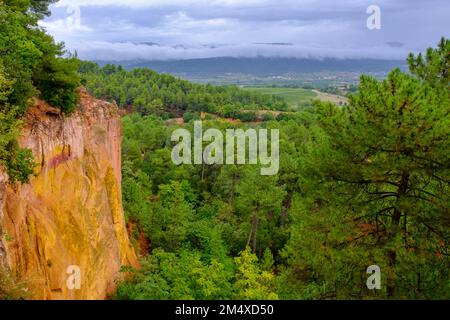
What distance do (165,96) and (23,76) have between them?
83187 mm

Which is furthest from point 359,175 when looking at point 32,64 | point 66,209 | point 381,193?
point 32,64

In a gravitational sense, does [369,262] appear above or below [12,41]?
below

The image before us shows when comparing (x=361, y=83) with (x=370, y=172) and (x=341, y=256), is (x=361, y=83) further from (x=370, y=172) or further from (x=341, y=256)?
(x=341, y=256)

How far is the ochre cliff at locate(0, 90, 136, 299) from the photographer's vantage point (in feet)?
45.0

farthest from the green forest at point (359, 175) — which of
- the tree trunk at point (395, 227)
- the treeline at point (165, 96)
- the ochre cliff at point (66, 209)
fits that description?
the treeline at point (165, 96)

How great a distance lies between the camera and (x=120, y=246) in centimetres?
2289

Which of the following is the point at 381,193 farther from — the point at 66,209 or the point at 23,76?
the point at 23,76

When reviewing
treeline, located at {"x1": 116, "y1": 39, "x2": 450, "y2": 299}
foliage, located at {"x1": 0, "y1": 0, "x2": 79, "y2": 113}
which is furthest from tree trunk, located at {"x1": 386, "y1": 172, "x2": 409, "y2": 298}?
foliage, located at {"x1": 0, "y1": 0, "x2": 79, "y2": 113}

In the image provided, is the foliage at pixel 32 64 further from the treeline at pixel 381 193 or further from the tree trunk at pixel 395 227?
the tree trunk at pixel 395 227

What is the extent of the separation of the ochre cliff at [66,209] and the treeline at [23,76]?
63cm

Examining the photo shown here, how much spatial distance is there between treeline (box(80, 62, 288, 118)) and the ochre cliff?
6954 cm

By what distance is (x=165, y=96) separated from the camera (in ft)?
318
